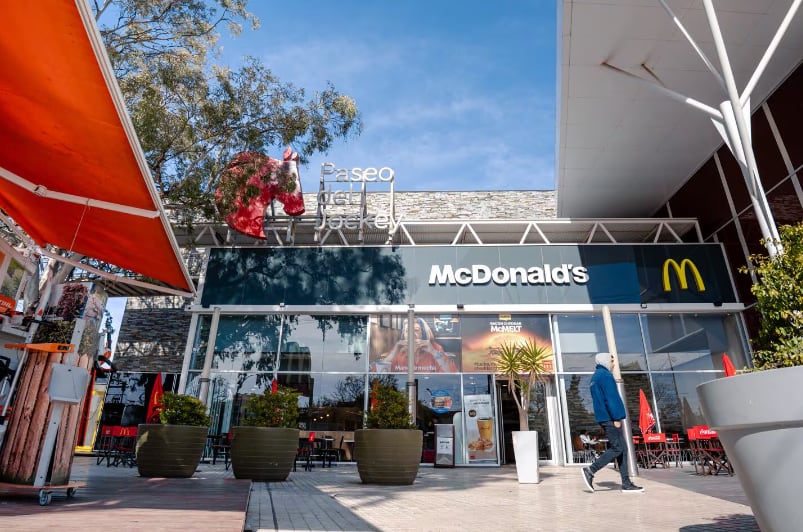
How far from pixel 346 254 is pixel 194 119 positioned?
4964 mm

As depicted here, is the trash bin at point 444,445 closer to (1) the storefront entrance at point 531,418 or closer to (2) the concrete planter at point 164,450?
(1) the storefront entrance at point 531,418

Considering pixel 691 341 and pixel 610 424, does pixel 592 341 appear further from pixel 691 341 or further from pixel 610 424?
pixel 610 424

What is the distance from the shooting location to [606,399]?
18.7 ft

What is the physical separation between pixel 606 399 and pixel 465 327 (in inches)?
256

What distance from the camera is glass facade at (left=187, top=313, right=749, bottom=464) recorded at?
36.4ft

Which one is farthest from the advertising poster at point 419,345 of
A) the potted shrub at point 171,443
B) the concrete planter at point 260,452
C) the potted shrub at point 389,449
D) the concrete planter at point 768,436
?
Result: the concrete planter at point 768,436

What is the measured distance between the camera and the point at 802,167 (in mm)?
9320

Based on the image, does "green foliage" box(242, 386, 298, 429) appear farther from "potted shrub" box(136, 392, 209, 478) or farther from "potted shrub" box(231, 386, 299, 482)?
"potted shrub" box(136, 392, 209, 478)

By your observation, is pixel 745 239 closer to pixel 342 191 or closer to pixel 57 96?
pixel 342 191

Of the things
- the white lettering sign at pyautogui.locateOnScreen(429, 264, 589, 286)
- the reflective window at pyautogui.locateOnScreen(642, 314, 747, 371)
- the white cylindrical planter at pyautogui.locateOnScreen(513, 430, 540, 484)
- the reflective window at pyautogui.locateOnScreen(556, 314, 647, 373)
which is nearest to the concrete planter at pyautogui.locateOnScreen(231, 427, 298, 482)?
the white cylindrical planter at pyautogui.locateOnScreen(513, 430, 540, 484)

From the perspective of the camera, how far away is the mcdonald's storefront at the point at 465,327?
11.2 m

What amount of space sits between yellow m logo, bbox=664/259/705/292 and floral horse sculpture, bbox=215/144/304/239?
974cm

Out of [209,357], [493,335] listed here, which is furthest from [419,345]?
[209,357]

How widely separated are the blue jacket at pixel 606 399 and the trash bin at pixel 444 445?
18.4ft
